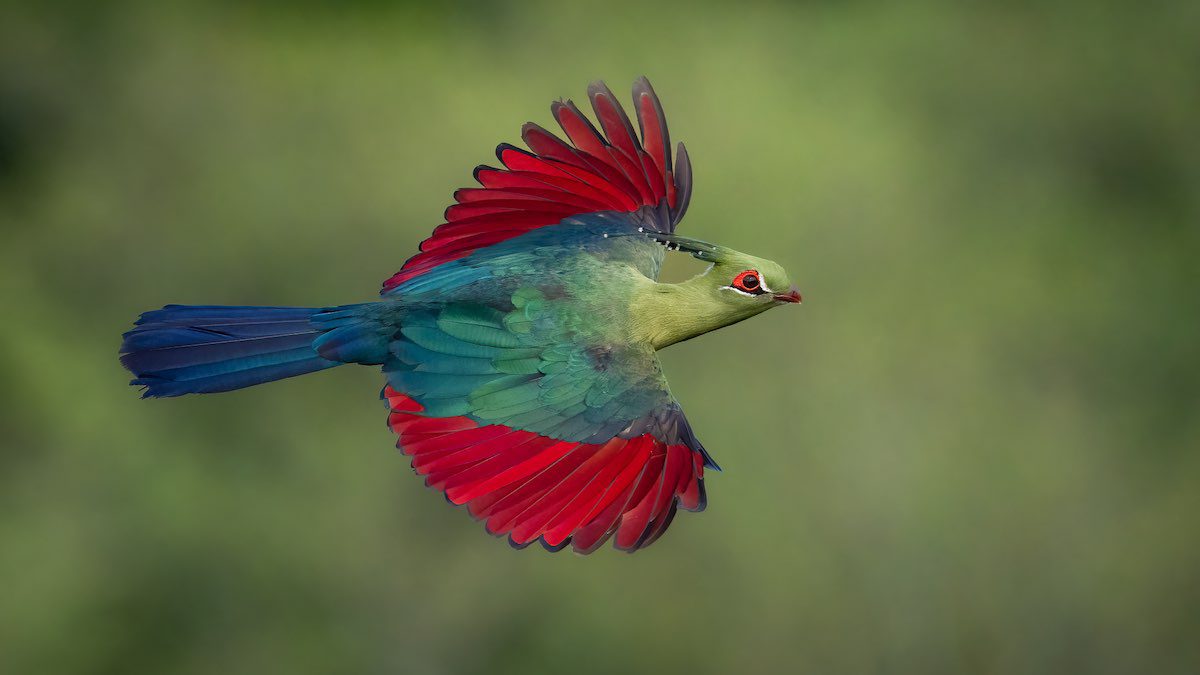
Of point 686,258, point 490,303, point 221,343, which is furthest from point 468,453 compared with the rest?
point 686,258

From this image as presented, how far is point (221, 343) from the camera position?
2457 millimetres

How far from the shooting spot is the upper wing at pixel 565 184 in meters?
2.59

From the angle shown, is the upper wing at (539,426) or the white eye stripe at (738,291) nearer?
the upper wing at (539,426)

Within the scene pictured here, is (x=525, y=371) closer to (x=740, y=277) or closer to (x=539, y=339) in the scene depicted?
(x=539, y=339)

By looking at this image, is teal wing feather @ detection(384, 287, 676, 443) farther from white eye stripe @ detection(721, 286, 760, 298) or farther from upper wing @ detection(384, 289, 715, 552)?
white eye stripe @ detection(721, 286, 760, 298)

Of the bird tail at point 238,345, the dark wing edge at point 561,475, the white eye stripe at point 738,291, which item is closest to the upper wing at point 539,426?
the dark wing edge at point 561,475

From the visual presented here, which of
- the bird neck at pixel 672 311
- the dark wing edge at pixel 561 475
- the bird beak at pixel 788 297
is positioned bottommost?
the dark wing edge at pixel 561 475

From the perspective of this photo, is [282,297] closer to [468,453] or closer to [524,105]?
[524,105]

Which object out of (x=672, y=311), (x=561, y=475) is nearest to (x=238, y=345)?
(x=561, y=475)

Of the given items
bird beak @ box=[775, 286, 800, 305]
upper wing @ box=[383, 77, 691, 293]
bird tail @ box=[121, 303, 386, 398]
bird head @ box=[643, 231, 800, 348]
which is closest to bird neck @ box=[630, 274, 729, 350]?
bird head @ box=[643, 231, 800, 348]

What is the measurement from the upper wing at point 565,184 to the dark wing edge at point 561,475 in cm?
40

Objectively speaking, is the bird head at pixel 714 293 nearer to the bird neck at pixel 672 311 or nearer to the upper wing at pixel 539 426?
the bird neck at pixel 672 311

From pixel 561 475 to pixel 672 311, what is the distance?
40cm

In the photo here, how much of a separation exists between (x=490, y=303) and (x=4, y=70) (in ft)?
12.7
